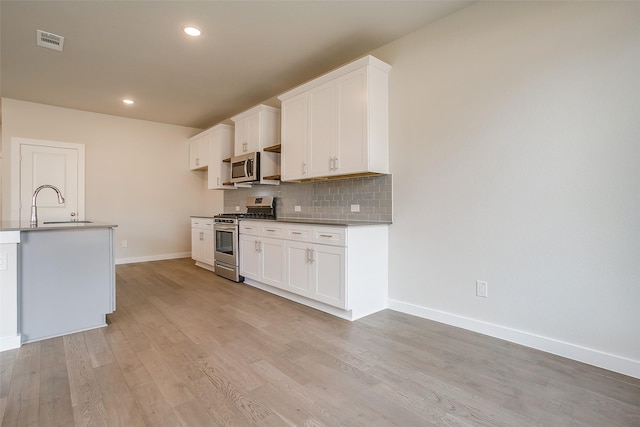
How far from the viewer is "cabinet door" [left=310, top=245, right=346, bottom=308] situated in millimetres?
2893

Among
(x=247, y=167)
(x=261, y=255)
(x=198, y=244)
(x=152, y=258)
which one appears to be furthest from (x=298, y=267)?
(x=152, y=258)

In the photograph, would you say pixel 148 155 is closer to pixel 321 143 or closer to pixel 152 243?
pixel 152 243

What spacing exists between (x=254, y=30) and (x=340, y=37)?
2.74ft

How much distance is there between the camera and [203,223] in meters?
5.38

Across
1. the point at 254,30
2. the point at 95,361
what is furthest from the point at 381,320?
the point at 254,30

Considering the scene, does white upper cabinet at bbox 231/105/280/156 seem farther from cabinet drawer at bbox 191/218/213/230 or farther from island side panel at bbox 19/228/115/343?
island side panel at bbox 19/228/115/343

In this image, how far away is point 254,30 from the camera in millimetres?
2998

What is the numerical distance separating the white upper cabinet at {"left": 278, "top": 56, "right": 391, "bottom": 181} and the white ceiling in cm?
36

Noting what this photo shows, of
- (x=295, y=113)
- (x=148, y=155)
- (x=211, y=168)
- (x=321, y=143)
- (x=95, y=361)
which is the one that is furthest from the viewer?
Answer: (x=148, y=155)

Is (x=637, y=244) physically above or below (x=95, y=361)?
above

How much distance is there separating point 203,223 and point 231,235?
3.90 ft

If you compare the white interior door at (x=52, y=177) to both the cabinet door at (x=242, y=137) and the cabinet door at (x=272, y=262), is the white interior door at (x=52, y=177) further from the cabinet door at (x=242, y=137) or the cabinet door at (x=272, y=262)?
the cabinet door at (x=272, y=262)

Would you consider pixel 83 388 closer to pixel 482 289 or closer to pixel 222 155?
pixel 482 289

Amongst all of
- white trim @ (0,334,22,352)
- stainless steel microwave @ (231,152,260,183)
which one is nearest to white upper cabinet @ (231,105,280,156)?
stainless steel microwave @ (231,152,260,183)
